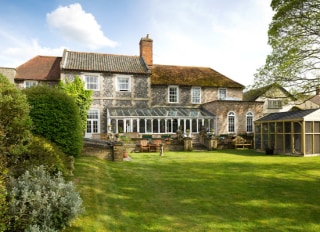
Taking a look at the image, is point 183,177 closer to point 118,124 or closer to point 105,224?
point 105,224

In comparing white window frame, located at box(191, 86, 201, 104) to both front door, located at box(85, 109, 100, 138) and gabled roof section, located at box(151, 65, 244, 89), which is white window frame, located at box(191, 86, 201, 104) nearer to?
gabled roof section, located at box(151, 65, 244, 89)

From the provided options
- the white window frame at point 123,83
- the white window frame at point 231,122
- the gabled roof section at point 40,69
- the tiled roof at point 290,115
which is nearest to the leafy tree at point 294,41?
the tiled roof at point 290,115

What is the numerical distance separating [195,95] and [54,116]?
65.3ft

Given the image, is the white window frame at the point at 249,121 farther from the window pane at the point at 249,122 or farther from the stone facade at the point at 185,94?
the stone facade at the point at 185,94

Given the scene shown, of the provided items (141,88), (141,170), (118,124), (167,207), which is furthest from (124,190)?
(141,88)

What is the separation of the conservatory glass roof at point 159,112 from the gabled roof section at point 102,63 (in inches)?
161

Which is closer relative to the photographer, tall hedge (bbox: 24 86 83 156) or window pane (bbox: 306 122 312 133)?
tall hedge (bbox: 24 86 83 156)

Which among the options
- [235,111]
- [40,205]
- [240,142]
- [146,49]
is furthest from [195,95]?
[40,205]

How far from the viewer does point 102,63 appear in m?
25.2

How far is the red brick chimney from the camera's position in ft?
91.9

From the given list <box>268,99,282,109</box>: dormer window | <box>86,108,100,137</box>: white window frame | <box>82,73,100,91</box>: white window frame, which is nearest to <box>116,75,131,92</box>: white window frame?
<box>82,73,100,91</box>: white window frame

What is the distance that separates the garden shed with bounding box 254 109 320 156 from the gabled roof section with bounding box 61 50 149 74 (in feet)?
44.0

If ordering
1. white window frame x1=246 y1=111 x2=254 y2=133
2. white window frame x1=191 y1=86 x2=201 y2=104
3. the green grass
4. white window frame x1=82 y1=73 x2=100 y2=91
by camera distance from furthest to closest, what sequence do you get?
white window frame x1=191 y1=86 x2=201 y2=104 < white window frame x1=246 y1=111 x2=254 y2=133 < white window frame x1=82 y1=73 x2=100 y2=91 < the green grass

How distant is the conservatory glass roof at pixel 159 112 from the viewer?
2330 centimetres
